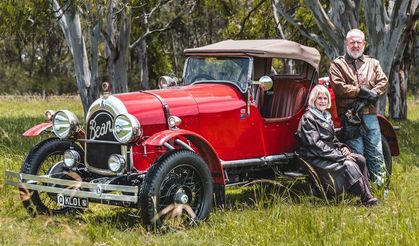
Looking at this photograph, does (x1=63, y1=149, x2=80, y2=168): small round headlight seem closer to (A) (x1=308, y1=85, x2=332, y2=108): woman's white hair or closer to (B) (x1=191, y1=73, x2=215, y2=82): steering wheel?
(B) (x1=191, y1=73, x2=215, y2=82): steering wheel

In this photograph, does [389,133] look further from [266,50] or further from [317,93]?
[266,50]

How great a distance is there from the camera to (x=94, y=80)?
682 inches

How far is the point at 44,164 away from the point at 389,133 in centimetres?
457

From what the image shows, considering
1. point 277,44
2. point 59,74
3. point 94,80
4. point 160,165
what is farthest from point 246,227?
point 59,74

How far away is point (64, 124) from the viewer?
7.12 m

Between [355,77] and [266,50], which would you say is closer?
[266,50]

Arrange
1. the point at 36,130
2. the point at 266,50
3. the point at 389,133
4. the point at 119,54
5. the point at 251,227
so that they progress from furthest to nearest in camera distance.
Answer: the point at 119,54 < the point at 389,133 < the point at 266,50 < the point at 36,130 < the point at 251,227

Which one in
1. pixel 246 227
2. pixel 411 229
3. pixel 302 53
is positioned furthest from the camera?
pixel 302 53

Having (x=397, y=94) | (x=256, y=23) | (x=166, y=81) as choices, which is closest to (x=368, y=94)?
(x=166, y=81)

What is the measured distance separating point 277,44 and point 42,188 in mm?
3239

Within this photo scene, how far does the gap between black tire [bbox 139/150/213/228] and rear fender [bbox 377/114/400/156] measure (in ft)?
11.1

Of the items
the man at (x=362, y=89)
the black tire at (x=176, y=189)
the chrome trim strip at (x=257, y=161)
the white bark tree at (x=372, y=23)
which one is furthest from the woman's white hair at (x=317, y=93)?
the white bark tree at (x=372, y=23)

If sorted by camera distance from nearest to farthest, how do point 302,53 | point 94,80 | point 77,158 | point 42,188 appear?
point 42,188 → point 77,158 → point 302,53 → point 94,80

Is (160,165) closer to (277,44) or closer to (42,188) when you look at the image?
(42,188)
